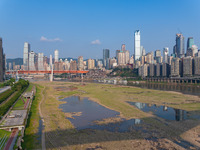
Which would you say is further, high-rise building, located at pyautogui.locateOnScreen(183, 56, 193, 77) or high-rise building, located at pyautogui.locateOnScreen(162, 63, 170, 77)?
high-rise building, located at pyautogui.locateOnScreen(162, 63, 170, 77)

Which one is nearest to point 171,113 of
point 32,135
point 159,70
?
point 32,135

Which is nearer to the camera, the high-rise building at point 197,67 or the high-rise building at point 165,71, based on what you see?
the high-rise building at point 197,67

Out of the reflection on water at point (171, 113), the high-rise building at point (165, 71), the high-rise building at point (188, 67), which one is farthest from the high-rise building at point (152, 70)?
the reflection on water at point (171, 113)

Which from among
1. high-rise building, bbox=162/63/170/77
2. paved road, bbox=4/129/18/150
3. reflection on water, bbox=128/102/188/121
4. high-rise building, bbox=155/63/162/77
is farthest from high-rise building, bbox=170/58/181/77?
paved road, bbox=4/129/18/150

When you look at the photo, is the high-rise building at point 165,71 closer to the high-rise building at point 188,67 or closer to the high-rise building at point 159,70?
the high-rise building at point 159,70

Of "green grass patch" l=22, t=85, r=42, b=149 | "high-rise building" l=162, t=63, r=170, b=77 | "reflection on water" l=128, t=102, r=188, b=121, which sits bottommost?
"green grass patch" l=22, t=85, r=42, b=149

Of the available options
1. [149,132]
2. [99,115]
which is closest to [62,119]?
[99,115]

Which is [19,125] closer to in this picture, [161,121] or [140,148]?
[140,148]

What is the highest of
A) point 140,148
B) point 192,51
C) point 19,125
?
point 192,51

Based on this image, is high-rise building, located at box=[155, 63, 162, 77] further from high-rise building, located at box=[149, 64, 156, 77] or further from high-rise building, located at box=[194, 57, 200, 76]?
high-rise building, located at box=[194, 57, 200, 76]

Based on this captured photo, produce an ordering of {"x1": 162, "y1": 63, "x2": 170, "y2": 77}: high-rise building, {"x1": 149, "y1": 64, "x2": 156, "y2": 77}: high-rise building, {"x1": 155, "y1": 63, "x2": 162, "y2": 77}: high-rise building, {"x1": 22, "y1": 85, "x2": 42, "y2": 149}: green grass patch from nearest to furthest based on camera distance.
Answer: {"x1": 22, "y1": 85, "x2": 42, "y2": 149}: green grass patch
{"x1": 162, "y1": 63, "x2": 170, "y2": 77}: high-rise building
{"x1": 155, "y1": 63, "x2": 162, "y2": 77}: high-rise building
{"x1": 149, "y1": 64, "x2": 156, "y2": 77}: high-rise building

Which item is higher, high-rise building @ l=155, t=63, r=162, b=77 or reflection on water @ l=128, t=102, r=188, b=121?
high-rise building @ l=155, t=63, r=162, b=77
